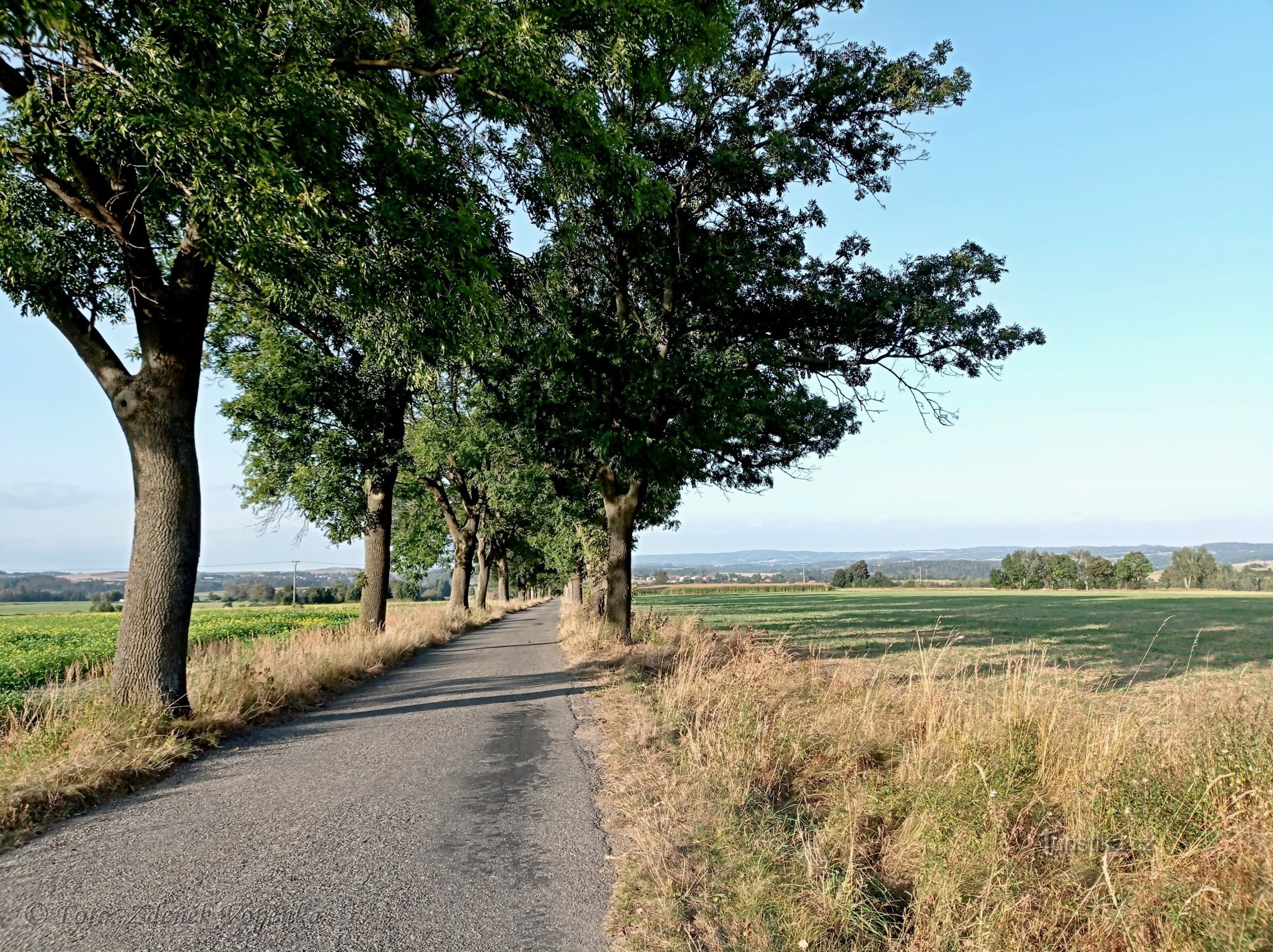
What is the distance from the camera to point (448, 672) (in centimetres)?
1351

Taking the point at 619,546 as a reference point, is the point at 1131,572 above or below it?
below

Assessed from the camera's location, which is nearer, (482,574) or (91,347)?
(91,347)

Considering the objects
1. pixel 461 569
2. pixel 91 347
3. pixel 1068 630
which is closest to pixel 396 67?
pixel 91 347

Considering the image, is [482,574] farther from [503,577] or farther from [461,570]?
[503,577]

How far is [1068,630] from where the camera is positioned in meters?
28.2

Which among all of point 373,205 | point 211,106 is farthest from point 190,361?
point 211,106

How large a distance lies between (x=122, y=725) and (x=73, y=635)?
1141 inches

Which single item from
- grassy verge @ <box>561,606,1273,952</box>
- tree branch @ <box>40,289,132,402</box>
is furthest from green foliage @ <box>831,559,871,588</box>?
tree branch @ <box>40,289,132,402</box>

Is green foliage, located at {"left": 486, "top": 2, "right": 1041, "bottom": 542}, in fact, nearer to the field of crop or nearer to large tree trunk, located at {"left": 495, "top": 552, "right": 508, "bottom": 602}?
the field of crop

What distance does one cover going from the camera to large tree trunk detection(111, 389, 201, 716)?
7.25m

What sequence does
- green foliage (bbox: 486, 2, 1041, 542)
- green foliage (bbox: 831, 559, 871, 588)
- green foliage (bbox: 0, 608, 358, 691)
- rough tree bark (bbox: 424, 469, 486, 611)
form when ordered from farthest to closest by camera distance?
green foliage (bbox: 831, 559, 871, 588)
rough tree bark (bbox: 424, 469, 486, 611)
green foliage (bbox: 0, 608, 358, 691)
green foliage (bbox: 486, 2, 1041, 542)

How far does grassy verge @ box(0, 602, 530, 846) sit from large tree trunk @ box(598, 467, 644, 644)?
5.78 meters

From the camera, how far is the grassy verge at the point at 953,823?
10.5ft

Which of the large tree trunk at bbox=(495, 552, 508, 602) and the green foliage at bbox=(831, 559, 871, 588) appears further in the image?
the green foliage at bbox=(831, 559, 871, 588)
